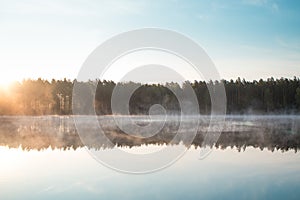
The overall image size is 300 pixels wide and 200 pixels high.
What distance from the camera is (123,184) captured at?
9.04m

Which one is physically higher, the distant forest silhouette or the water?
the distant forest silhouette

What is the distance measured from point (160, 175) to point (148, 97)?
40906 mm

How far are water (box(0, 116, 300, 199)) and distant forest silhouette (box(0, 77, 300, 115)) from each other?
32429 millimetres

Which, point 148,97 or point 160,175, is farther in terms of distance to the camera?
point 148,97

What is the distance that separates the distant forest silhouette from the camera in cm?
4834

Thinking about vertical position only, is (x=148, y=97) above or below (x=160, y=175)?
above

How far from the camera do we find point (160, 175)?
1001 cm

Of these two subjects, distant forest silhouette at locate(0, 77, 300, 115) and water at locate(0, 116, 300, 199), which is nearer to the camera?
water at locate(0, 116, 300, 199)

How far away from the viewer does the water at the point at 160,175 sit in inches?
319

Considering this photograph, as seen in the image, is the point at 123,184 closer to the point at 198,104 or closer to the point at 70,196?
the point at 70,196

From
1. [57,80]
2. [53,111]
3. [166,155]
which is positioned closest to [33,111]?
[53,111]

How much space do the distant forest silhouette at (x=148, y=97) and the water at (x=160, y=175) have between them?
3243cm

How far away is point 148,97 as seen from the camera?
5084 centimetres

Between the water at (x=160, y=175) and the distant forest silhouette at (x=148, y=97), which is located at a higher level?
the distant forest silhouette at (x=148, y=97)
